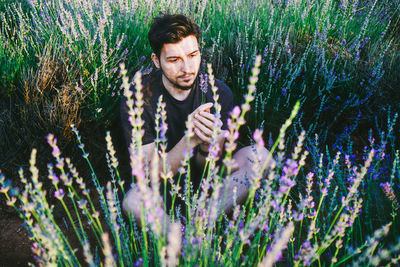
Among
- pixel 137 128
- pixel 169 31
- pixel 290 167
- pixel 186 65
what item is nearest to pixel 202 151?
pixel 137 128

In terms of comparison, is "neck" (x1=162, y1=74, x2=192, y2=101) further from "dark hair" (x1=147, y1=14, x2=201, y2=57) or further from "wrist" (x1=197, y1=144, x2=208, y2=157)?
"wrist" (x1=197, y1=144, x2=208, y2=157)

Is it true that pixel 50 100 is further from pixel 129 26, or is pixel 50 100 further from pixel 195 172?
pixel 195 172

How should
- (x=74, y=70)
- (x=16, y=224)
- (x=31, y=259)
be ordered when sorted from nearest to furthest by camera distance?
(x=31, y=259) → (x=16, y=224) → (x=74, y=70)

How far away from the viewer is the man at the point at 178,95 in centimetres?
206

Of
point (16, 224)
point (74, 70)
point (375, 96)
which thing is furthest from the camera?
point (375, 96)

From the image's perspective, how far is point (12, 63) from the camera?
7.77ft

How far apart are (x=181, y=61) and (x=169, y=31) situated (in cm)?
22

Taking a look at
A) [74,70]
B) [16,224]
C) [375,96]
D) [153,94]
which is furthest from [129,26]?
[375,96]

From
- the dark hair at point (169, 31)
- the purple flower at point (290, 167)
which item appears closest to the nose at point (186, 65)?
the dark hair at point (169, 31)

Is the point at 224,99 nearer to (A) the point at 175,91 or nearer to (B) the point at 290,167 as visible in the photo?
(A) the point at 175,91

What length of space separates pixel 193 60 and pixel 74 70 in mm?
1061

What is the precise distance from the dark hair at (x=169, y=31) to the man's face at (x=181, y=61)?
0.03m

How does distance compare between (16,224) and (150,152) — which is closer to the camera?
(150,152)

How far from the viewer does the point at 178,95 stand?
A: 2303 mm
